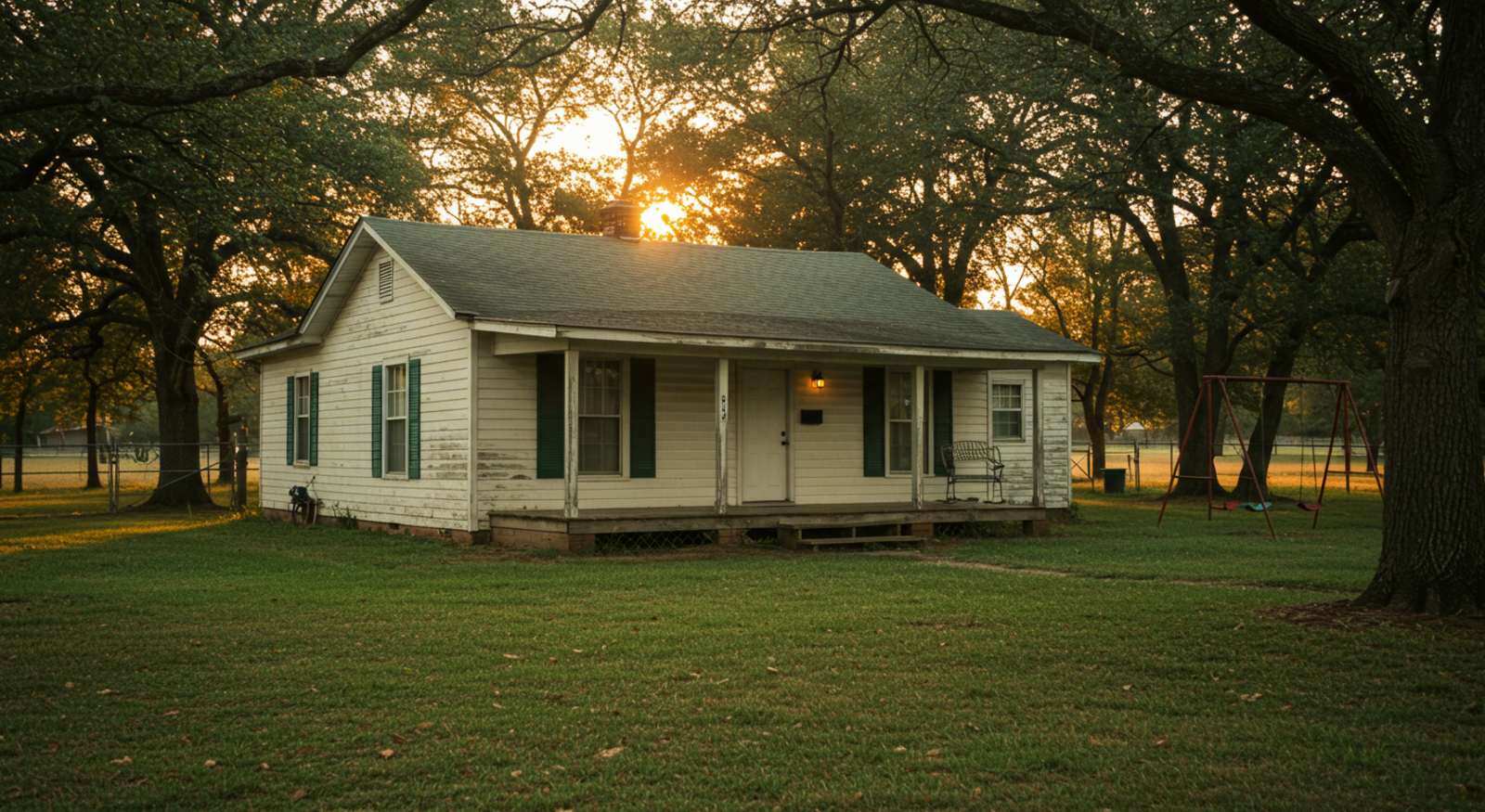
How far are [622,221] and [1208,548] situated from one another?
10861mm

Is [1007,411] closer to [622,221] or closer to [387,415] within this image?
[622,221]

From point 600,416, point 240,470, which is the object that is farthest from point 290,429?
point 600,416

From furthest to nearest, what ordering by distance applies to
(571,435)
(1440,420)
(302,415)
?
1. (302,415)
2. (571,435)
3. (1440,420)

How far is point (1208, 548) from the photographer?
15594mm

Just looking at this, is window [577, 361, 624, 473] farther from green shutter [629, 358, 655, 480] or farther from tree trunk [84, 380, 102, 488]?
tree trunk [84, 380, 102, 488]

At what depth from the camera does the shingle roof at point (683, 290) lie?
15828mm

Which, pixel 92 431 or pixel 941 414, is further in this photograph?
pixel 92 431

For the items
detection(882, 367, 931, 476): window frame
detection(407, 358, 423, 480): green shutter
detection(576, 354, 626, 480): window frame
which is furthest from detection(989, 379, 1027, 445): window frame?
detection(407, 358, 423, 480): green shutter

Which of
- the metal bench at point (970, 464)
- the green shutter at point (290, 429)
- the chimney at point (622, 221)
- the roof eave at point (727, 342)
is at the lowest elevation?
the metal bench at point (970, 464)

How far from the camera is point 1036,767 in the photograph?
18.1 ft

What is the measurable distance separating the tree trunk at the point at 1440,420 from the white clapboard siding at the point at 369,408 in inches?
413

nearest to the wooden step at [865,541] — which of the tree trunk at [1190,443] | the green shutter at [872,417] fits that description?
the green shutter at [872,417]

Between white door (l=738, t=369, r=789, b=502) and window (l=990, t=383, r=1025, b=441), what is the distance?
188 inches

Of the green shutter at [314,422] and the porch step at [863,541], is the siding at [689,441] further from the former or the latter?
the green shutter at [314,422]
